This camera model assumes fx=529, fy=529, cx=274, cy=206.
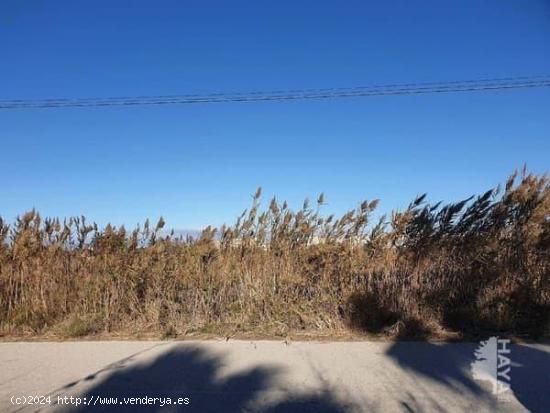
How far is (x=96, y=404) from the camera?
16.3 feet

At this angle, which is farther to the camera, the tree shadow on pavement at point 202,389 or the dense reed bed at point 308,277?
the dense reed bed at point 308,277

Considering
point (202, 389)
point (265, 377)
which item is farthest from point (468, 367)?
point (202, 389)

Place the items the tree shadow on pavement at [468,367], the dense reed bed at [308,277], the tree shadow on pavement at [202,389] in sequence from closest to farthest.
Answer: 1. the tree shadow on pavement at [202,389]
2. the tree shadow on pavement at [468,367]
3. the dense reed bed at [308,277]

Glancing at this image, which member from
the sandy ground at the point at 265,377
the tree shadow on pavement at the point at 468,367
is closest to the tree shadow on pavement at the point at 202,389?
the sandy ground at the point at 265,377

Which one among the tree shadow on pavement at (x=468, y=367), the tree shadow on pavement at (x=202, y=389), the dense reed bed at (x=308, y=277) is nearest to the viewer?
the tree shadow on pavement at (x=202, y=389)

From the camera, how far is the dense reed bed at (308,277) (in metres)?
8.07

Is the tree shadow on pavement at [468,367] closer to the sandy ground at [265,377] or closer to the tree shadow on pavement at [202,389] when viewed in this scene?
the sandy ground at [265,377]

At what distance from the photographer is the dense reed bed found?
8070 mm

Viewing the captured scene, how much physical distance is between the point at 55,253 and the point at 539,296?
7.87 m

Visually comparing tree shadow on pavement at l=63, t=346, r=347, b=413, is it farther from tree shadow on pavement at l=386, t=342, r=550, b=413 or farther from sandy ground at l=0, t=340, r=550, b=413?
tree shadow on pavement at l=386, t=342, r=550, b=413

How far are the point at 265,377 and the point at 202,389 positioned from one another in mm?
732

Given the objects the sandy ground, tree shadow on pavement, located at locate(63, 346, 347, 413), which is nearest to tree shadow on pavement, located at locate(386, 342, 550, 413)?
the sandy ground

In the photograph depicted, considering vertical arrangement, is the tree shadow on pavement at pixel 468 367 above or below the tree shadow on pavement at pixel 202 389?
above

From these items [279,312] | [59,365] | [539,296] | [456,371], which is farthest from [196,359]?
[539,296]
